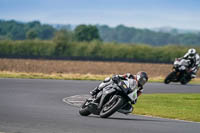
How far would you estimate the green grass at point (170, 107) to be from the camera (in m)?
15.4

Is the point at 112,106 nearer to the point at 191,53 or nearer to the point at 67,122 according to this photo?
the point at 67,122

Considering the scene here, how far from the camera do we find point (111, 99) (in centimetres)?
1301

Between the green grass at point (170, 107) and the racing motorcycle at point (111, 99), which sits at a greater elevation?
the racing motorcycle at point (111, 99)

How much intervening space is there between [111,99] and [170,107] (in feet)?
17.4

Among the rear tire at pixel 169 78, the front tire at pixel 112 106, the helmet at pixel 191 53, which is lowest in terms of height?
the rear tire at pixel 169 78

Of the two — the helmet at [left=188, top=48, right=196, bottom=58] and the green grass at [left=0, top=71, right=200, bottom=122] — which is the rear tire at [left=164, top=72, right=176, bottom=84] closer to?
the helmet at [left=188, top=48, right=196, bottom=58]

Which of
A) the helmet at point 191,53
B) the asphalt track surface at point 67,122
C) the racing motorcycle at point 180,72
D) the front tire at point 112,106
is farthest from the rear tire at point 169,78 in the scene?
the front tire at point 112,106

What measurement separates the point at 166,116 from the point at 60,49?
234 ft

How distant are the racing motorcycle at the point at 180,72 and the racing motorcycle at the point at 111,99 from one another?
674 inches

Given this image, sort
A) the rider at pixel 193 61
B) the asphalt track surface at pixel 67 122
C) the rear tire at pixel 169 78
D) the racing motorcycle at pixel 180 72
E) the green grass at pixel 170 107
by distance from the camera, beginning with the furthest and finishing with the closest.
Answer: the rider at pixel 193 61 → the rear tire at pixel 169 78 → the racing motorcycle at pixel 180 72 → the green grass at pixel 170 107 → the asphalt track surface at pixel 67 122

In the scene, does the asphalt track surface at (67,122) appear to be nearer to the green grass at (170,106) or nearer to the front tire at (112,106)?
the front tire at (112,106)

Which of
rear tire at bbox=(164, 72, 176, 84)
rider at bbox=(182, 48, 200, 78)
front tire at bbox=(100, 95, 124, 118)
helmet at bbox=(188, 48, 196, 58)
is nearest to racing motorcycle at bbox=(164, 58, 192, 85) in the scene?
rear tire at bbox=(164, 72, 176, 84)

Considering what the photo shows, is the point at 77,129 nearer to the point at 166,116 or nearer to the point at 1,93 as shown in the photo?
the point at 166,116

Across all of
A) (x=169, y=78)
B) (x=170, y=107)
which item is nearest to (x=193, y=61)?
(x=169, y=78)
